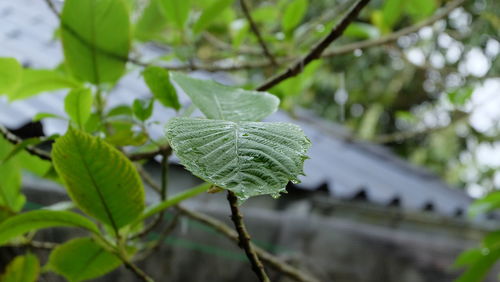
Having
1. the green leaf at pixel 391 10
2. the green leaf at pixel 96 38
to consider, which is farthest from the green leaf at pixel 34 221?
the green leaf at pixel 391 10

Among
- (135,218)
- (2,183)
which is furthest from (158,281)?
(135,218)

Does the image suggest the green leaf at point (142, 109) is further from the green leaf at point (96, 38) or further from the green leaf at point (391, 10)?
the green leaf at point (391, 10)

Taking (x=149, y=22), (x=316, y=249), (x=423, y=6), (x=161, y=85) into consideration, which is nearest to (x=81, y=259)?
(x=161, y=85)

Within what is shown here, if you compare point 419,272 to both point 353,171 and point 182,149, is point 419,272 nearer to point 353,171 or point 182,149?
point 353,171

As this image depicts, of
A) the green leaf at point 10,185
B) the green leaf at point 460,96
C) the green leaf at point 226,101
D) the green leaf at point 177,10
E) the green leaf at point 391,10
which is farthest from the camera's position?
the green leaf at point 460,96

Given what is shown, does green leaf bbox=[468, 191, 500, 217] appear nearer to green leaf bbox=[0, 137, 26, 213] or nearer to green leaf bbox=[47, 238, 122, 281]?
green leaf bbox=[47, 238, 122, 281]

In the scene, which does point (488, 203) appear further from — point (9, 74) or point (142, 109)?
point (9, 74)
